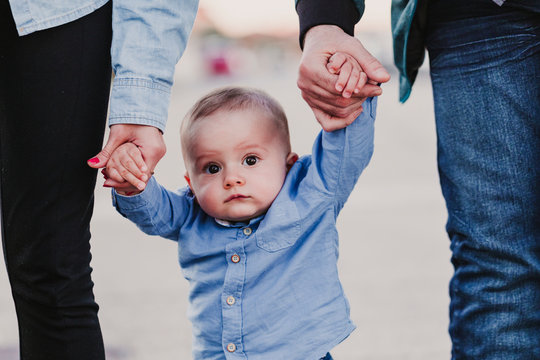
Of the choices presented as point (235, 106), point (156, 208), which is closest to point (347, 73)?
point (235, 106)

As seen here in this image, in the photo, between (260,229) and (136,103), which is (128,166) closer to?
(136,103)

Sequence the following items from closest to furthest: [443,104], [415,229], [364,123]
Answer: [364,123]
[443,104]
[415,229]

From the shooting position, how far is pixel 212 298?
73.9 inches

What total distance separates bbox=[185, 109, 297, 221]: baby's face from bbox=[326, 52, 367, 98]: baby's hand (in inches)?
12.5

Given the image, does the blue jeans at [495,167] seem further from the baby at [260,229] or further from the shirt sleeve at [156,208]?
the shirt sleeve at [156,208]

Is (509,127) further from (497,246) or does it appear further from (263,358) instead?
(263,358)

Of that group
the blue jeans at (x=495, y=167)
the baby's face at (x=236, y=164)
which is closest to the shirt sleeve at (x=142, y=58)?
the baby's face at (x=236, y=164)

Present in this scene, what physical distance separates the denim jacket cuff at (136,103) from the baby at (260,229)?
216 millimetres

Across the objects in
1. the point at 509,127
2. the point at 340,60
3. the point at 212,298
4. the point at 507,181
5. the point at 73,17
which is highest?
the point at 73,17

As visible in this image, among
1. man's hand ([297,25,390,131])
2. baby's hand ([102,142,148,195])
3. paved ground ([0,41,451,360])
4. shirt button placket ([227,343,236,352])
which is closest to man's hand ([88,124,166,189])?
baby's hand ([102,142,148,195])

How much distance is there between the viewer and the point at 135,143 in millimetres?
1663

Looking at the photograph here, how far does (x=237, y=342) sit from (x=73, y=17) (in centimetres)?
87

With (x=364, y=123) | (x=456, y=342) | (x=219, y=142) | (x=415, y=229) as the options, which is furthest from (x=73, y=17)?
(x=415, y=229)

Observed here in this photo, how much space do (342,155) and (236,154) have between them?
0.93 ft
